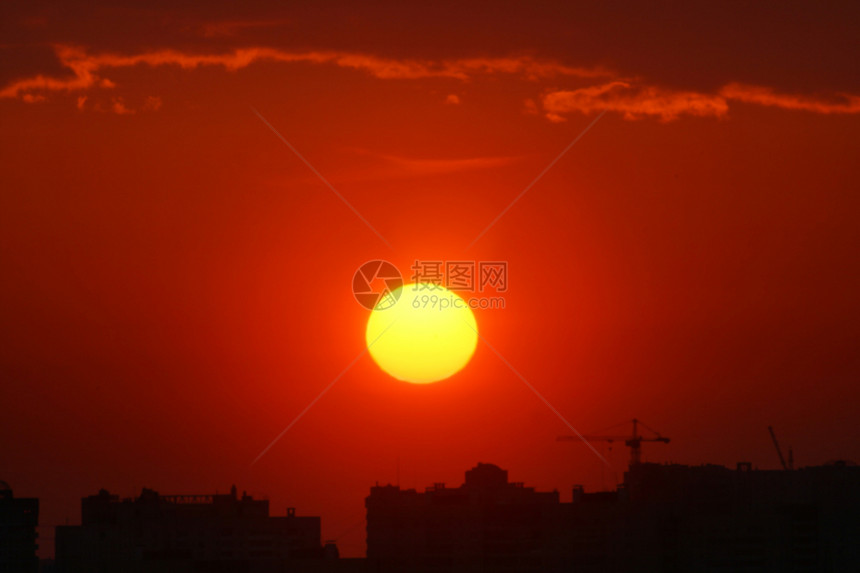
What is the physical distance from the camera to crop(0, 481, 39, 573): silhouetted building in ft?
417

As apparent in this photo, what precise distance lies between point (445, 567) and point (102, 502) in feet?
111

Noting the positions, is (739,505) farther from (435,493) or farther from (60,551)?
(60,551)

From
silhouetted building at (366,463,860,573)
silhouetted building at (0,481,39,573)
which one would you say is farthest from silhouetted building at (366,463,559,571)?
silhouetted building at (0,481,39,573)

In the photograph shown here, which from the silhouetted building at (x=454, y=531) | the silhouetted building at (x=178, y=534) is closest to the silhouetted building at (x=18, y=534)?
the silhouetted building at (x=178, y=534)

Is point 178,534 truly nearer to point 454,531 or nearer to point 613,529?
point 454,531

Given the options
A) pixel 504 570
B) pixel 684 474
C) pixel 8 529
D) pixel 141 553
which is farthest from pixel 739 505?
pixel 8 529

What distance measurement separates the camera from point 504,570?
129m

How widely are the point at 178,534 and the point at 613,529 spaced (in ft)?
131

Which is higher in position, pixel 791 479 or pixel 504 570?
pixel 791 479

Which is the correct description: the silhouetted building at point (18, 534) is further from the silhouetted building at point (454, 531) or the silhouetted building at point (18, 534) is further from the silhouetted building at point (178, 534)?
the silhouetted building at point (454, 531)

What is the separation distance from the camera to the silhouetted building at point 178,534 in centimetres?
13088

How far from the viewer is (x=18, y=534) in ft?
422

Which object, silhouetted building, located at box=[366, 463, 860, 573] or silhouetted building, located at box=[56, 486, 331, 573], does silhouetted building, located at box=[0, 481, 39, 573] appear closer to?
silhouetted building, located at box=[56, 486, 331, 573]

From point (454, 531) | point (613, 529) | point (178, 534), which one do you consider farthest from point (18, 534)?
point (613, 529)
